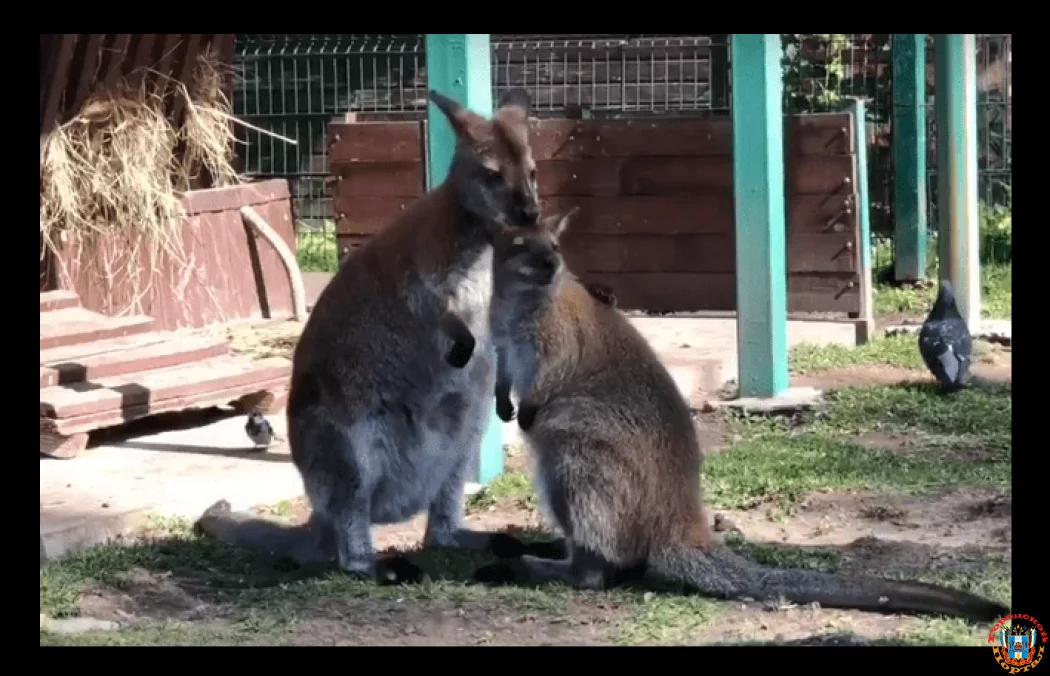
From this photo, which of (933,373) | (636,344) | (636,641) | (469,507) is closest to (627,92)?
(933,373)

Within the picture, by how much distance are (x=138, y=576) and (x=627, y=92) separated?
10053 millimetres

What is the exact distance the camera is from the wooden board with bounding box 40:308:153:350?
8.44 m

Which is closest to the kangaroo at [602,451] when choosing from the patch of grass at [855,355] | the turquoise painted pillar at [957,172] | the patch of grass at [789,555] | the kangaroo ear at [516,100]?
the patch of grass at [789,555]

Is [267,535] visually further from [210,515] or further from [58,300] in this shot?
Result: [58,300]

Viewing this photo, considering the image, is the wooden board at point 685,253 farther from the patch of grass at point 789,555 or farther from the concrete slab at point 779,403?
the patch of grass at point 789,555

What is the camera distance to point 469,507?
6.94 m

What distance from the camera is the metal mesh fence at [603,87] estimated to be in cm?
1399

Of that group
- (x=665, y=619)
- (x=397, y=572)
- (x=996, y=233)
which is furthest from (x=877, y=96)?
(x=665, y=619)

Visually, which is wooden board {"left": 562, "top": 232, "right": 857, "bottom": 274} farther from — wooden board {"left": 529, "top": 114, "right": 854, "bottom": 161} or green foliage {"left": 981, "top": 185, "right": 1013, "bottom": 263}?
green foliage {"left": 981, "top": 185, "right": 1013, "bottom": 263}

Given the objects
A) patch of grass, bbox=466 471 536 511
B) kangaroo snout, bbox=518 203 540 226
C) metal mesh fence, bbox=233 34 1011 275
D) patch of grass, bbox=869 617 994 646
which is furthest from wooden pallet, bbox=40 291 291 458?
metal mesh fence, bbox=233 34 1011 275

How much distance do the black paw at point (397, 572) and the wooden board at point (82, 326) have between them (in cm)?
329

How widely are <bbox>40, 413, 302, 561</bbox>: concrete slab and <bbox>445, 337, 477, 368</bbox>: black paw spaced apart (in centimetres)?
165

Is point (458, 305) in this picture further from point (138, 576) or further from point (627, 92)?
point (627, 92)

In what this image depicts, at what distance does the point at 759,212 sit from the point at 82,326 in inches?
Answer: 143
